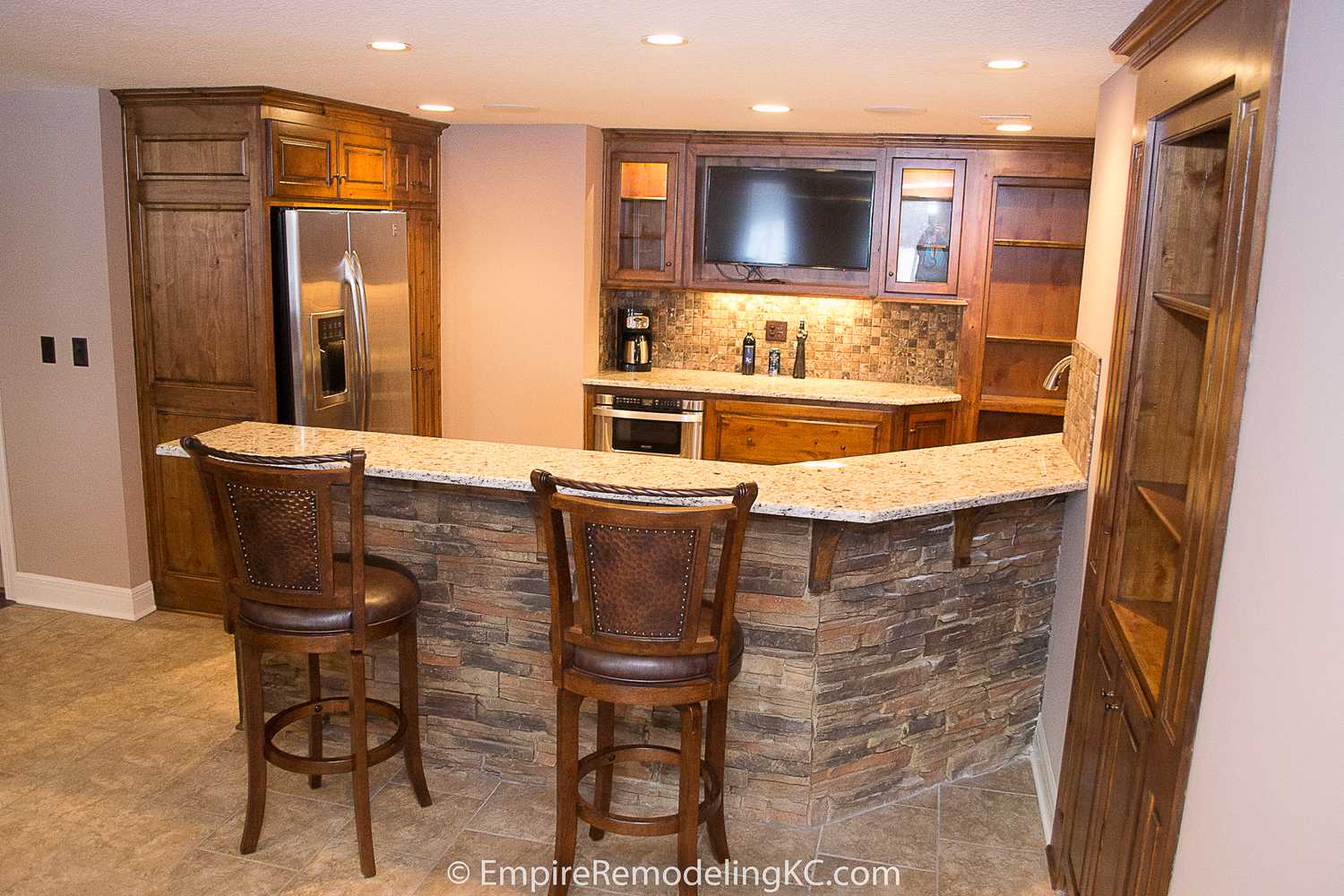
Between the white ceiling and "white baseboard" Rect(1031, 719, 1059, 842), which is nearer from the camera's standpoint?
the white ceiling

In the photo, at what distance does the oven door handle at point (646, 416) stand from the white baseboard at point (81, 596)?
7.56ft

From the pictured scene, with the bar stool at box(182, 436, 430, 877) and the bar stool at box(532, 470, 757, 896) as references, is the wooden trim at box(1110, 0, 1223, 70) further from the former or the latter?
the bar stool at box(182, 436, 430, 877)

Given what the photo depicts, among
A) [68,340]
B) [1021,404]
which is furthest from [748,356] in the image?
[68,340]

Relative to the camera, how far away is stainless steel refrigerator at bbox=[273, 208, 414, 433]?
14.4 ft

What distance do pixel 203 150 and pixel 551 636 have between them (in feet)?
9.33

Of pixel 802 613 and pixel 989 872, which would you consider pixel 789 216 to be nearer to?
pixel 802 613

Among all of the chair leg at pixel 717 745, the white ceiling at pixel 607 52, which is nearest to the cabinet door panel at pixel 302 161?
the white ceiling at pixel 607 52

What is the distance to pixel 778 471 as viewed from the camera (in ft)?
10.3

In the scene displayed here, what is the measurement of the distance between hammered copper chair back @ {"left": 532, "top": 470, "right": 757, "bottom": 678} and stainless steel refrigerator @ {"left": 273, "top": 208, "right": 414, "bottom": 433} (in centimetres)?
239

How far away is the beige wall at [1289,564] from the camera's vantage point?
1.29 m

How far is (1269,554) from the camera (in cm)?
150

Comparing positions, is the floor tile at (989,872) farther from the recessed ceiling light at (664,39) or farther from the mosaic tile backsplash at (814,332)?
the mosaic tile backsplash at (814,332)

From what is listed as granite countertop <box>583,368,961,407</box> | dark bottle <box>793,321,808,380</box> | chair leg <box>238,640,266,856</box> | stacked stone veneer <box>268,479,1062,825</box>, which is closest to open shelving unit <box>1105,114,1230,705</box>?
stacked stone veneer <box>268,479,1062,825</box>

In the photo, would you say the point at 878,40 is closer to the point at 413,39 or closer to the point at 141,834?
the point at 413,39
